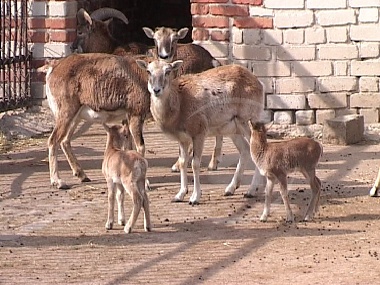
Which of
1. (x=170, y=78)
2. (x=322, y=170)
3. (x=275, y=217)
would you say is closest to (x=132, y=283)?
(x=275, y=217)

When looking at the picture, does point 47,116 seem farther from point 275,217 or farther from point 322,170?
point 275,217

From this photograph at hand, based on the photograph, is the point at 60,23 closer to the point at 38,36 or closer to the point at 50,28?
the point at 50,28

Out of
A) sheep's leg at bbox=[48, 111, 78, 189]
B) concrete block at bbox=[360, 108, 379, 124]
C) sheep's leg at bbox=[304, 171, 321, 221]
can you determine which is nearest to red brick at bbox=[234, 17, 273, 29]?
concrete block at bbox=[360, 108, 379, 124]

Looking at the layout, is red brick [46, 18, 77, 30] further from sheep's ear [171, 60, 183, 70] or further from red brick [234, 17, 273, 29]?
sheep's ear [171, 60, 183, 70]

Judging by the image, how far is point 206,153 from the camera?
1227 cm

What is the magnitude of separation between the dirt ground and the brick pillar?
2.76m

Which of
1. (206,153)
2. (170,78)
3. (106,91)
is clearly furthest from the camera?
(206,153)

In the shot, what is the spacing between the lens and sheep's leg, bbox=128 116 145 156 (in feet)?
34.0

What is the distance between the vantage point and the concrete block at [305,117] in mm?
13234

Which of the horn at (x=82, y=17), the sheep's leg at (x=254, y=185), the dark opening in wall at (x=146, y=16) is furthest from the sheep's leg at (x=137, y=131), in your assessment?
the dark opening in wall at (x=146, y=16)

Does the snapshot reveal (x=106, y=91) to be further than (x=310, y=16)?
No

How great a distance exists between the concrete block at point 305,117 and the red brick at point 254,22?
3.63 ft

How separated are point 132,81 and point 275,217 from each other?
2.20 m

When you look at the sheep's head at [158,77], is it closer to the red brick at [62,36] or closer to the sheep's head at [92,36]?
the sheep's head at [92,36]
